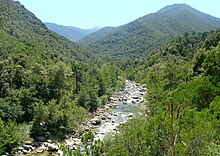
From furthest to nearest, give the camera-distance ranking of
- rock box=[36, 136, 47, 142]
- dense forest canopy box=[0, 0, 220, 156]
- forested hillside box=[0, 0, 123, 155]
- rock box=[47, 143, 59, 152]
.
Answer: rock box=[36, 136, 47, 142] < forested hillside box=[0, 0, 123, 155] < rock box=[47, 143, 59, 152] < dense forest canopy box=[0, 0, 220, 156]

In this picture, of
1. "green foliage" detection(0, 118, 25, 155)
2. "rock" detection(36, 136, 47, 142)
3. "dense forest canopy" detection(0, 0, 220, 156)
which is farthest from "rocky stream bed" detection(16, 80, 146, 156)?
"dense forest canopy" detection(0, 0, 220, 156)

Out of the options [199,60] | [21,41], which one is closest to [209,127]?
[199,60]

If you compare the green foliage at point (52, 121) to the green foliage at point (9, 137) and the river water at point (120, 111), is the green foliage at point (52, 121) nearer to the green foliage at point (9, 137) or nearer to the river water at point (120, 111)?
the river water at point (120, 111)

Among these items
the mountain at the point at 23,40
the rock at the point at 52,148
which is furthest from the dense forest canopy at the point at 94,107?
the rock at the point at 52,148

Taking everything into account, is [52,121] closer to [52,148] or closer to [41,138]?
[41,138]

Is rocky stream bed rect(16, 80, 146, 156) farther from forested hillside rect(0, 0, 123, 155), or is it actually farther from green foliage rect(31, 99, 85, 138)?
green foliage rect(31, 99, 85, 138)

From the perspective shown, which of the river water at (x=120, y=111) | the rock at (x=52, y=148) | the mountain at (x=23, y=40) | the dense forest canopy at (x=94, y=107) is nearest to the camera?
the dense forest canopy at (x=94, y=107)

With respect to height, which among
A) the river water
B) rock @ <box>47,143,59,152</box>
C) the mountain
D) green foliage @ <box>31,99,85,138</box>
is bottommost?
the river water

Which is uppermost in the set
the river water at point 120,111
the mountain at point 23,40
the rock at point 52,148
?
the mountain at point 23,40

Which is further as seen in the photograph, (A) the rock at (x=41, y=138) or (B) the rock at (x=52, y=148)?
(A) the rock at (x=41, y=138)

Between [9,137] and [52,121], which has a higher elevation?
[9,137]

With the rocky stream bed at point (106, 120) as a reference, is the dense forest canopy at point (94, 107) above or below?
above

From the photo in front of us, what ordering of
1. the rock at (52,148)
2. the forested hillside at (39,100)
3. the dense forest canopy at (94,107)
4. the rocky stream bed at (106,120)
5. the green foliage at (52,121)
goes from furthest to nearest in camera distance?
the green foliage at (52,121), the forested hillside at (39,100), the rocky stream bed at (106,120), the rock at (52,148), the dense forest canopy at (94,107)

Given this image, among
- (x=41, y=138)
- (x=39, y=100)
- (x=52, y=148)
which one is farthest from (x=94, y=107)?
(x=52, y=148)
